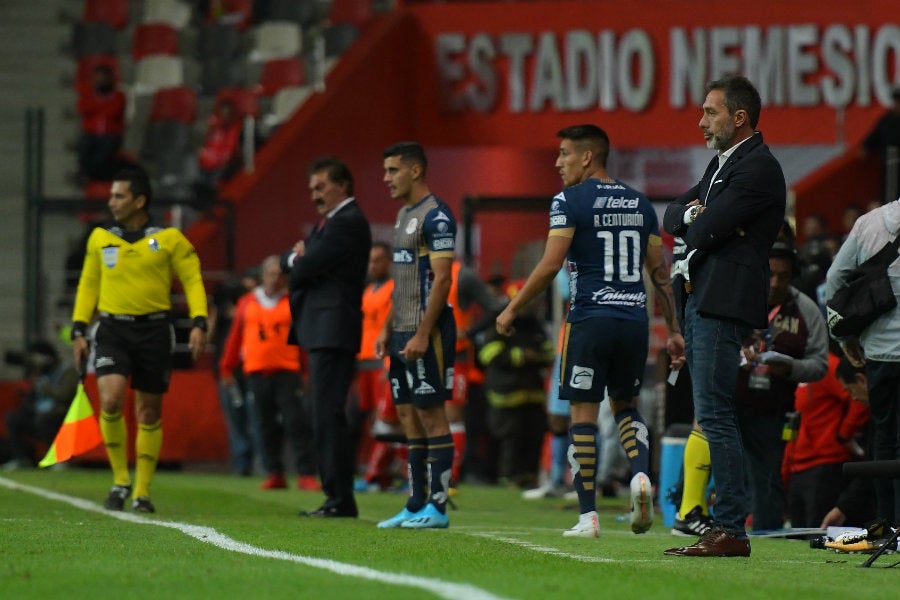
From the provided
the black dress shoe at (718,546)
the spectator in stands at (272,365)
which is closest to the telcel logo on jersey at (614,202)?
the black dress shoe at (718,546)

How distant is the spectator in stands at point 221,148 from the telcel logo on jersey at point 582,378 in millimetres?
13502

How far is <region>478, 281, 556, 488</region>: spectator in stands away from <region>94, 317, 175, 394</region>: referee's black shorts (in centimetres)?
592

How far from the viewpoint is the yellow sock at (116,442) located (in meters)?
11.5

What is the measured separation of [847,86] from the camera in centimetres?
2220

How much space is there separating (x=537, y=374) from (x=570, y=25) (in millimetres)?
7192

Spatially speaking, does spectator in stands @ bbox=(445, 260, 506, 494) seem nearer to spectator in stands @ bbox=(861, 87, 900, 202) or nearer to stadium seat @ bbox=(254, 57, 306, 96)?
spectator in stands @ bbox=(861, 87, 900, 202)

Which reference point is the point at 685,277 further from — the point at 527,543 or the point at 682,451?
the point at 682,451

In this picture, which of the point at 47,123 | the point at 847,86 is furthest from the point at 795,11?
the point at 47,123

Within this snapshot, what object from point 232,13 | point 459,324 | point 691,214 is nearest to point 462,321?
point 459,324

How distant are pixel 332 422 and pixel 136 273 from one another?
1.53 meters

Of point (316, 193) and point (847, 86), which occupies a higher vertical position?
point (847, 86)

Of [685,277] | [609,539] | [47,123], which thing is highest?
[47,123]

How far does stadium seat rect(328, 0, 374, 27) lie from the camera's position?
24.1 meters

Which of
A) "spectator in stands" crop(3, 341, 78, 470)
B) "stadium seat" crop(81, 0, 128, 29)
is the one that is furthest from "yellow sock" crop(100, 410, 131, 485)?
"stadium seat" crop(81, 0, 128, 29)
